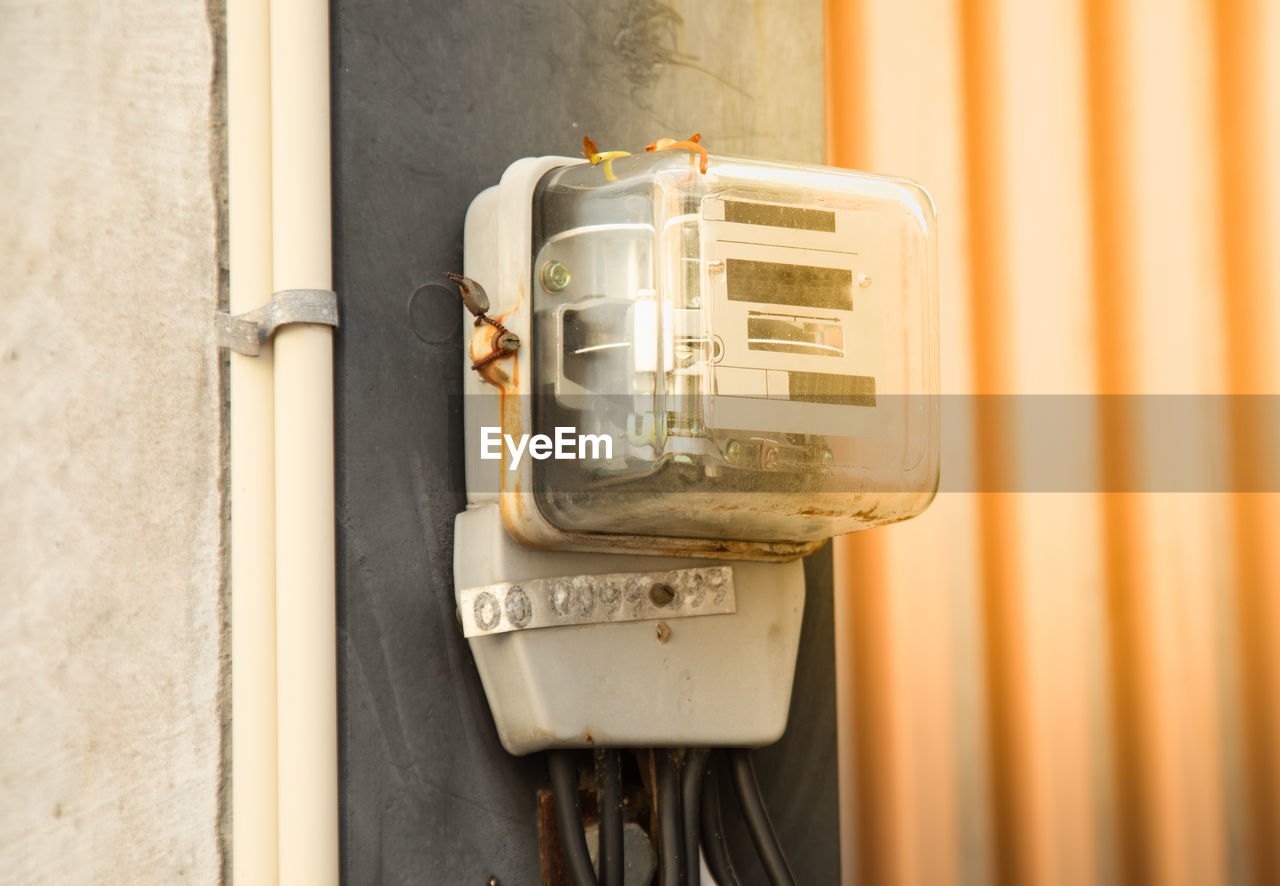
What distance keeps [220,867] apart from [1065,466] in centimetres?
112

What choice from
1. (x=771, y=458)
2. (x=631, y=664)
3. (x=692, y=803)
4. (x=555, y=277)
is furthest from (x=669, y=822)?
(x=555, y=277)

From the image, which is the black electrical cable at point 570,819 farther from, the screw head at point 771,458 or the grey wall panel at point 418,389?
the screw head at point 771,458

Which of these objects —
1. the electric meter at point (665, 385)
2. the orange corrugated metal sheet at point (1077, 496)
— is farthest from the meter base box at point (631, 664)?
the orange corrugated metal sheet at point (1077, 496)

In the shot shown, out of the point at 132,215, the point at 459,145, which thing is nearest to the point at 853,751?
the point at 459,145

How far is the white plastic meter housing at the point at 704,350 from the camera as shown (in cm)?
70

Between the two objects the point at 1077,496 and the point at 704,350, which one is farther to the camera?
the point at 1077,496

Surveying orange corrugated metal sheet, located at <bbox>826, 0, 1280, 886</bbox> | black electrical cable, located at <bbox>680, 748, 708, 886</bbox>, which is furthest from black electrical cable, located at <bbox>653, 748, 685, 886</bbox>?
orange corrugated metal sheet, located at <bbox>826, 0, 1280, 886</bbox>

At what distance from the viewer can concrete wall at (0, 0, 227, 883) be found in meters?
0.71

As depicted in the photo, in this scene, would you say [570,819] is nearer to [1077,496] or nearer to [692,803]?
[692,803]

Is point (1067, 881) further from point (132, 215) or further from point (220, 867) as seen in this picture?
point (132, 215)

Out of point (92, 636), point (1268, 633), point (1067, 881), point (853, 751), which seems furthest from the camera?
point (853, 751)

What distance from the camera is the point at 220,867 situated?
75 cm

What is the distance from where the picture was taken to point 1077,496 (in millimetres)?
1434

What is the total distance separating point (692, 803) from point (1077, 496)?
84 centimetres
